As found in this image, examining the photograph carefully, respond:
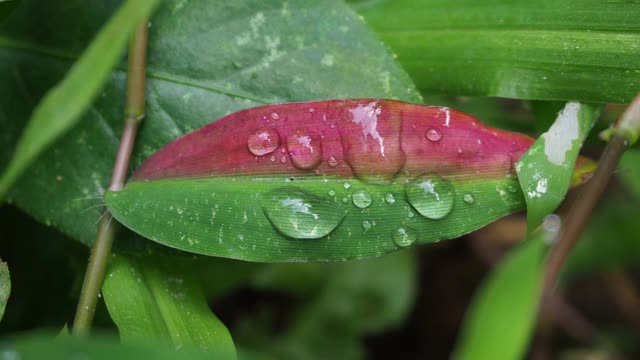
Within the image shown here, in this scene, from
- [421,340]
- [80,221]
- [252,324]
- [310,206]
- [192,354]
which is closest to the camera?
[192,354]

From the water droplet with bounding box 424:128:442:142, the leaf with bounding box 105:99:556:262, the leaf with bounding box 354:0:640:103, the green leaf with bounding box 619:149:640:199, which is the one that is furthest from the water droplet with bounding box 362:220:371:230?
the green leaf with bounding box 619:149:640:199

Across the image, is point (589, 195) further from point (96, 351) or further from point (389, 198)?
point (96, 351)

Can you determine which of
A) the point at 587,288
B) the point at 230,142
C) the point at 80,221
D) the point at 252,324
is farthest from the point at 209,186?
the point at 587,288

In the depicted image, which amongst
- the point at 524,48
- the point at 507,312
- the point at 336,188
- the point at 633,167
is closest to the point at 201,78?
the point at 336,188

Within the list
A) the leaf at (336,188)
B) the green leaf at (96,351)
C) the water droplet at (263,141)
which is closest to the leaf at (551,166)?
the leaf at (336,188)

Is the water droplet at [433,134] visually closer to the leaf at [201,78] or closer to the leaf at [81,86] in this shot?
the leaf at [201,78]

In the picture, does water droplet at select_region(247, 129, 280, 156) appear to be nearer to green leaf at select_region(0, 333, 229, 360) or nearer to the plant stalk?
the plant stalk

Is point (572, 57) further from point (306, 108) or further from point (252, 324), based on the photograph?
point (252, 324)
